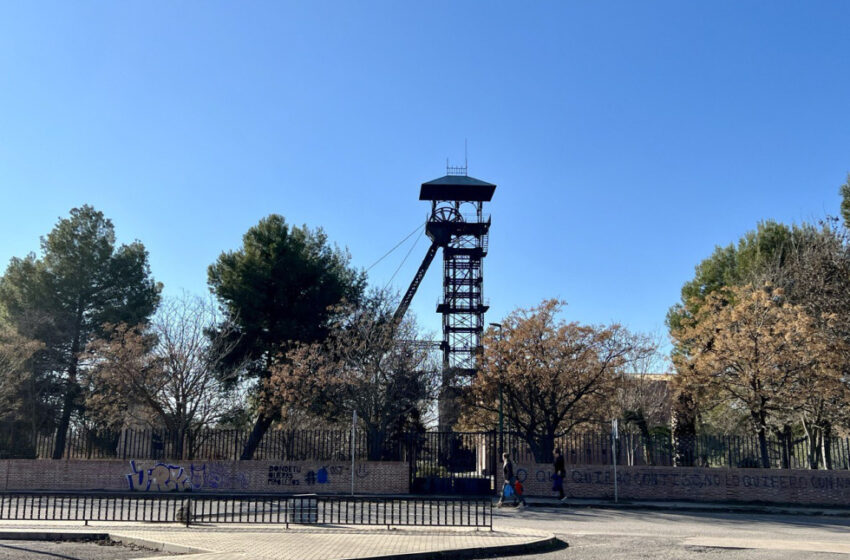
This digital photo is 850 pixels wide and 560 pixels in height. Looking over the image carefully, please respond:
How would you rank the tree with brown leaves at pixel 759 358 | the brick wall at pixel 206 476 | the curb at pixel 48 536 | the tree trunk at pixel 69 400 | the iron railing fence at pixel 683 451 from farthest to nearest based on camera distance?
1. the tree trunk at pixel 69 400
2. the brick wall at pixel 206 476
3. the tree with brown leaves at pixel 759 358
4. the iron railing fence at pixel 683 451
5. the curb at pixel 48 536


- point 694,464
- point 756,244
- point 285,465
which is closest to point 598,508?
point 694,464

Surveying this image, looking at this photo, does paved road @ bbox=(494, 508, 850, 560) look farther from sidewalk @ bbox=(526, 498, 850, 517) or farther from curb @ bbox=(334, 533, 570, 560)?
sidewalk @ bbox=(526, 498, 850, 517)

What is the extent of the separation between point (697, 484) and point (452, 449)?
8.17 meters

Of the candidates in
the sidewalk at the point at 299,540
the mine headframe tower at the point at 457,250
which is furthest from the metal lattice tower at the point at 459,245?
the sidewalk at the point at 299,540

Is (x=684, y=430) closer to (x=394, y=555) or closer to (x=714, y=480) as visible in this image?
(x=714, y=480)

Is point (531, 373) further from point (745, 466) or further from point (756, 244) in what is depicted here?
point (756, 244)

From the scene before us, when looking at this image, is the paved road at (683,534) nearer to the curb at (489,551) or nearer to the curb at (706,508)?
the curb at (489,551)

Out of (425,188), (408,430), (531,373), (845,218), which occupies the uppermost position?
(425,188)

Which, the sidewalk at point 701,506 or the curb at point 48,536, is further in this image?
the sidewalk at point 701,506

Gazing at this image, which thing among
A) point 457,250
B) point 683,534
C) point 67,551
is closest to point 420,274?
point 457,250

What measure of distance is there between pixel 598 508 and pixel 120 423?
19.2 metres

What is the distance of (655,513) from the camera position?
822 inches

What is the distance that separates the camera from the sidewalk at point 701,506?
21750mm

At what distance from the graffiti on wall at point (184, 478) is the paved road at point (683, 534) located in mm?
10238
